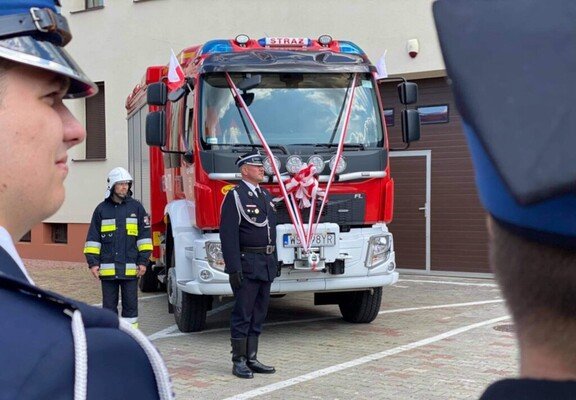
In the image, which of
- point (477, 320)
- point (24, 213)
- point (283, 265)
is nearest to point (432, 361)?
point (283, 265)

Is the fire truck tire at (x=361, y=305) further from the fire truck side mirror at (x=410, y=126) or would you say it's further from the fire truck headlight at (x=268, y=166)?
the fire truck headlight at (x=268, y=166)

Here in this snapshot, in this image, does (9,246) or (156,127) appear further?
(156,127)

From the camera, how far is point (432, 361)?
7297 millimetres

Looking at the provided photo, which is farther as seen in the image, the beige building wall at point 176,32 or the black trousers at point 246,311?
the beige building wall at point 176,32

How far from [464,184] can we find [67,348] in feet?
44.8

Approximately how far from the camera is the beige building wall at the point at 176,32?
14.5m

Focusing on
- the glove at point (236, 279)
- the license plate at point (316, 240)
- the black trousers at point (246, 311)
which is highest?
the license plate at point (316, 240)

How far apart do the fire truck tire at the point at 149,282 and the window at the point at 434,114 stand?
5855mm

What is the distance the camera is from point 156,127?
27.5 ft

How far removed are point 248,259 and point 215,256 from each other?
1.11m

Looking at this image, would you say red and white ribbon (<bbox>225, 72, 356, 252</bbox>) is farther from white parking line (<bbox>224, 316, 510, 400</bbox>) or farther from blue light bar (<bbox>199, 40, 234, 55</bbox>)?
white parking line (<bbox>224, 316, 510, 400</bbox>)

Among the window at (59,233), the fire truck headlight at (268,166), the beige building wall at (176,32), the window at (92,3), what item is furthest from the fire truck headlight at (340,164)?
the window at (92,3)

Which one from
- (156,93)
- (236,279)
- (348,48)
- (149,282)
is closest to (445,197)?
(149,282)

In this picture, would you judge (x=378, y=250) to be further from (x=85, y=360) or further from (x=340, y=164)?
(x=85, y=360)
